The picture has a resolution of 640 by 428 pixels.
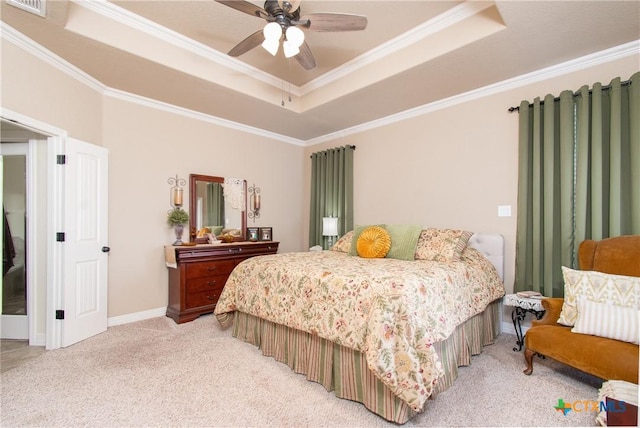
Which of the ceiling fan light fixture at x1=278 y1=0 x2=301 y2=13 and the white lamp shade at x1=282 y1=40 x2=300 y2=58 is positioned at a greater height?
the ceiling fan light fixture at x1=278 y1=0 x2=301 y2=13

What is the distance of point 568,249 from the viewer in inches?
108

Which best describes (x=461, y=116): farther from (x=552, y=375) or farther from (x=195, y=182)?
(x=195, y=182)

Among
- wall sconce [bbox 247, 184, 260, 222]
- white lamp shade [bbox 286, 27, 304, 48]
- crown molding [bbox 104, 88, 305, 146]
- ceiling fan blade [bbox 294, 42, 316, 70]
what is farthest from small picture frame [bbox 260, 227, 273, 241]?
white lamp shade [bbox 286, 27, 304, 48]

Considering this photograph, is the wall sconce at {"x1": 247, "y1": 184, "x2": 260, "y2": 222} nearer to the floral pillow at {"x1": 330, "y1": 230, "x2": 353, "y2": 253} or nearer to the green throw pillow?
the floral pillow at {"x1": 330, "y1": 230, "x2": 353, "y2": 253}

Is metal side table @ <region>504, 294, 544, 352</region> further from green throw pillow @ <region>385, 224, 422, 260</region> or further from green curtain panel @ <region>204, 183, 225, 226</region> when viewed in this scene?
green curtain panel @ <region>204, 183, 225, 226</region>

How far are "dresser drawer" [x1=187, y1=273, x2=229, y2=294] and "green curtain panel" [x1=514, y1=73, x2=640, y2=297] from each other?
11.6ft

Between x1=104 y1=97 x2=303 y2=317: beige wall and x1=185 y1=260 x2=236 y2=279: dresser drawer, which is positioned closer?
x1=104 y1=97 x2=303 y2=317: beige wall

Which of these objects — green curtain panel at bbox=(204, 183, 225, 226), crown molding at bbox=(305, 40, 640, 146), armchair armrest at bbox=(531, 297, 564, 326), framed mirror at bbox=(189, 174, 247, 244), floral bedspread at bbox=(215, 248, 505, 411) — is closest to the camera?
floral bedspread at bbox=(215, 248, 505, 411)

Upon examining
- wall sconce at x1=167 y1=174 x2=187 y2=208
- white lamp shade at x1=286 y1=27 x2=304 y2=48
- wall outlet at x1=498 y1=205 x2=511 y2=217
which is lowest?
wall outlet at x1=498 y1=205 x2=511 y2=217

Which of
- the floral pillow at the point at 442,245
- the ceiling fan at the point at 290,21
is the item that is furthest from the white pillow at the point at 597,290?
the ceiling fan at the point at 290,21

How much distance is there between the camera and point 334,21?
2.13 meters

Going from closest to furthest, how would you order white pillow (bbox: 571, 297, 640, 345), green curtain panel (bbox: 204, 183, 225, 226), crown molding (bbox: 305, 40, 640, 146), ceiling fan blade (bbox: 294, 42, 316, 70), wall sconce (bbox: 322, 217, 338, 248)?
1. white pillow (bbox: 571, 297, 640, 345)
2. ceiling fan blade (bbox: 294, 42, 316, 70)
3. crown molding (bbox: 305, 40, 640, 146)
4. green curtain panel (bbox: 204, 183, 225, 226)
5. wall sconce (bbox: 322, 217, 338, 248)

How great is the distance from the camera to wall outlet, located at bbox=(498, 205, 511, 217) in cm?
321

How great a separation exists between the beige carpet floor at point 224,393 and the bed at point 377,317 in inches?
4.8
